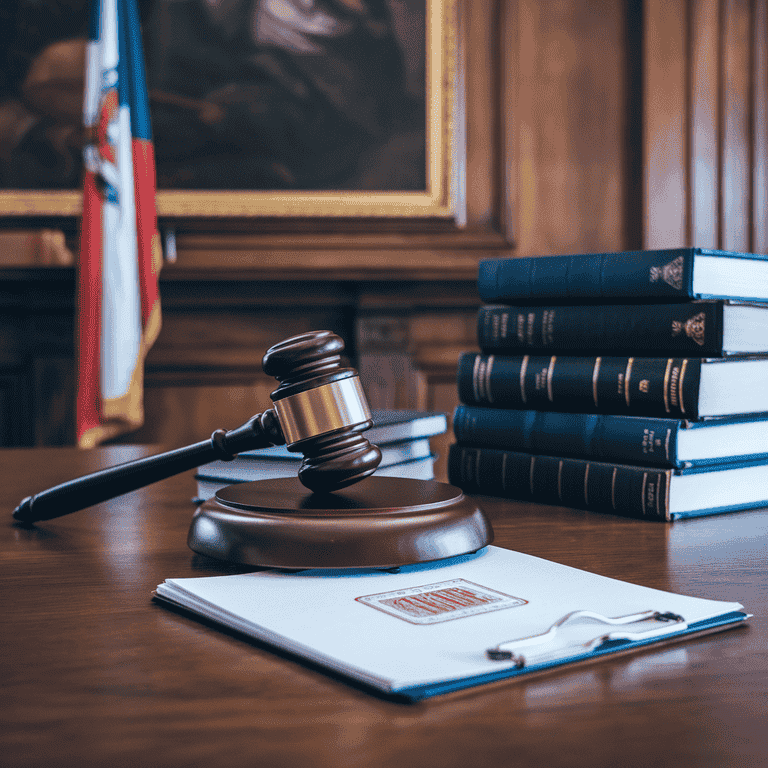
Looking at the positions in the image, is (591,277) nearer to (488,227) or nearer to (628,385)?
(628,385)

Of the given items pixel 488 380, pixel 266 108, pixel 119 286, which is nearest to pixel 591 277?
pixel 488 380

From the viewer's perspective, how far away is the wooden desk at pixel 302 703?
0.96ft

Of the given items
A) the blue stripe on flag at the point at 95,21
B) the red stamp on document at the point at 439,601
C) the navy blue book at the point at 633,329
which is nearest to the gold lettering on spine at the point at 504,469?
the navy blue book at the point at 633,329

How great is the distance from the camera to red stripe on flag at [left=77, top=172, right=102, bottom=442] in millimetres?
2662

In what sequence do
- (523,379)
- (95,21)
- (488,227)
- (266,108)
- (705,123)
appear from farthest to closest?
(705,123) → (488,227) → (266,108) → (95,21) → (523,379)

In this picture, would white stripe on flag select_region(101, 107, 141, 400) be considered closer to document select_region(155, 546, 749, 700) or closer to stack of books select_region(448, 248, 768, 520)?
stack of books select_region(448, 248, 768, 520)

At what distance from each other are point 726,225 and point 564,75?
0.84 metres

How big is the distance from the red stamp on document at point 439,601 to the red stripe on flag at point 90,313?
2.36m

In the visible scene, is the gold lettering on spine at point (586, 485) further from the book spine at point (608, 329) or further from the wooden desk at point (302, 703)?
the wooden desk at point (302, 703)

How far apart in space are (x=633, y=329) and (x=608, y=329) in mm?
25

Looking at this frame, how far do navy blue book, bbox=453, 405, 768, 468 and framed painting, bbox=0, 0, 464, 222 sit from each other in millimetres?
2275

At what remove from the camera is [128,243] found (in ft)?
8.79

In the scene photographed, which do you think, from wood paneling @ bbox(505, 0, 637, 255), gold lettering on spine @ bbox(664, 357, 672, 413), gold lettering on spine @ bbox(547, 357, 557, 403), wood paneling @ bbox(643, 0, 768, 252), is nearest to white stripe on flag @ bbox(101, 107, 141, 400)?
wood paneling @ bbox(505, 0, 637, 255)

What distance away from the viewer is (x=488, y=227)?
10.3ft
